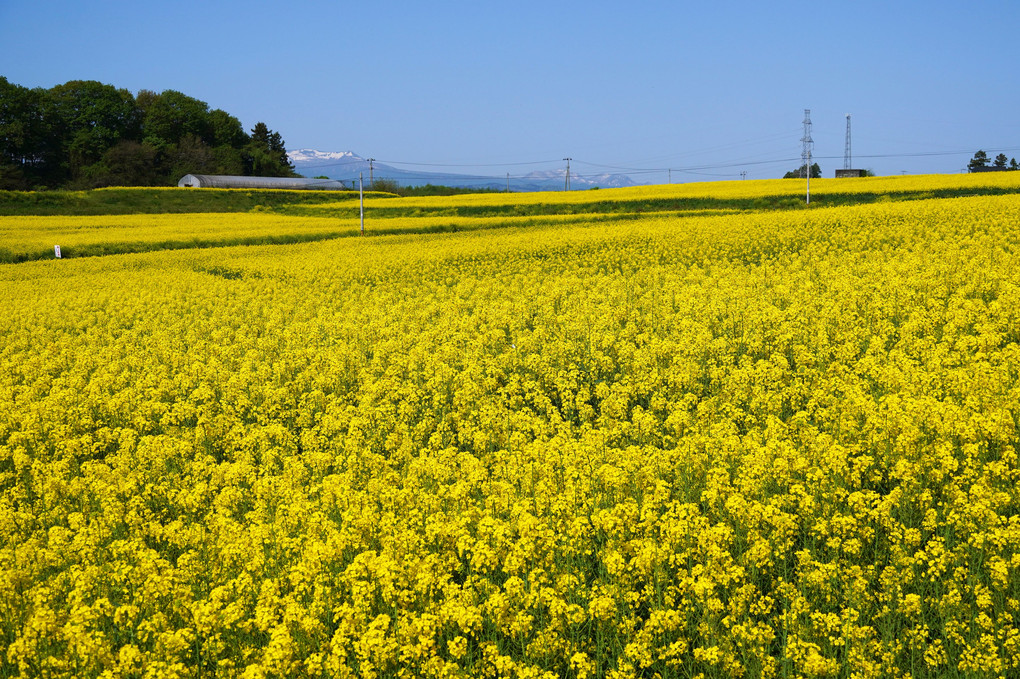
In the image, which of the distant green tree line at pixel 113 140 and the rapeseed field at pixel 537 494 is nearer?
the rapeseed field at pixel 537 494

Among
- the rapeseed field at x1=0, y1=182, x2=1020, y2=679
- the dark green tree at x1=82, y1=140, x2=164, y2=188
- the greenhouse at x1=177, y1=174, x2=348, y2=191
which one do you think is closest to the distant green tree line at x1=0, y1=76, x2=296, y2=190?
the dark green tree at x1=82, y1=140, x2=164, y2=188

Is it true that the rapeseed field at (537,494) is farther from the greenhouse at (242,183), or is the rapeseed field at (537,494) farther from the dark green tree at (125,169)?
the dark green tree at (125,169)

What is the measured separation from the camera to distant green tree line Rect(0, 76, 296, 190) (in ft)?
294

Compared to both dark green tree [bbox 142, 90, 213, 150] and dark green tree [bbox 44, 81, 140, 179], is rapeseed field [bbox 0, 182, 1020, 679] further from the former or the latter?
dark green tree [bbox 142, 90, 213, 150]

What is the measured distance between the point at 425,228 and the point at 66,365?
28.8m

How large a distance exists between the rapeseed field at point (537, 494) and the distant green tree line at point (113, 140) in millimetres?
87464

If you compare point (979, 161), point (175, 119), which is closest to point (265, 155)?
point (175, 119)

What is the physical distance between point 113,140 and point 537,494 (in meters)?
112

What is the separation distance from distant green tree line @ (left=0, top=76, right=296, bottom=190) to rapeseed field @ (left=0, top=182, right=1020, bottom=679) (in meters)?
87.5

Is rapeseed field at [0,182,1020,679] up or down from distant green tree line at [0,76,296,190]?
down

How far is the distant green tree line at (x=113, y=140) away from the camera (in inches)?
3524

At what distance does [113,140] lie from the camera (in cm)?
9925

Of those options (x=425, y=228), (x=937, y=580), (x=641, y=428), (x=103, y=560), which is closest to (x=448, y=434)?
(x=641, y=428)

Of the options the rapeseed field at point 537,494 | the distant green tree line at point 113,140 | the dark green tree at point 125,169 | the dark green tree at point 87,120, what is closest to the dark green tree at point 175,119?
the distant green tree line at point 113,140
